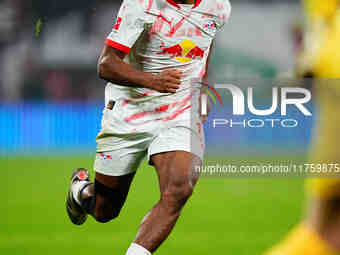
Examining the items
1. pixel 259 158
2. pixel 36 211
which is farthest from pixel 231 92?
pixel 36 211

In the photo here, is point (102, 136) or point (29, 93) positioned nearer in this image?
point (102, 136)

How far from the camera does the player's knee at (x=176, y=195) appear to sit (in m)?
4.66

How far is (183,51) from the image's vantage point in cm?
510

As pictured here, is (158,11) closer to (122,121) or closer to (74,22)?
(122,121)

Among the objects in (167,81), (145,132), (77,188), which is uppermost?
(167,81)

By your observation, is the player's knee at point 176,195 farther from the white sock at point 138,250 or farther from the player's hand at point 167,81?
the player's hand at point 167,81

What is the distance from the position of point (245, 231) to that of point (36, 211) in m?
2.60

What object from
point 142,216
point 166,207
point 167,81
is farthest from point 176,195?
point 142,216

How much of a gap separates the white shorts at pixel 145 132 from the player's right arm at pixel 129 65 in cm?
22

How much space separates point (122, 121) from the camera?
17.3 ft

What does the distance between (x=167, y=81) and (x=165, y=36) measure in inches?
13.5

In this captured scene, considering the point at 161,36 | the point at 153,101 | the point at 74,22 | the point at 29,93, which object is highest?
the point at 161,36

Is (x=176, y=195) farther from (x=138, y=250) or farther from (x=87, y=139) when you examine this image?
(x=87, y=139)

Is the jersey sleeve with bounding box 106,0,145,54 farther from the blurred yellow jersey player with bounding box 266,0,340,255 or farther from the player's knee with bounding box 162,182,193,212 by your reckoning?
the blurred yellow jersey player with bounding box 266,0,340,255
